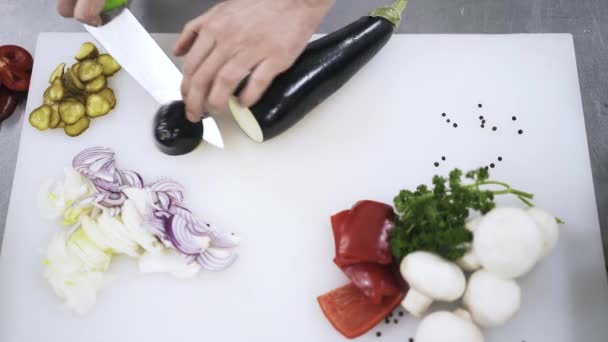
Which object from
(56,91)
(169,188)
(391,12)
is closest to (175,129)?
(169,188)

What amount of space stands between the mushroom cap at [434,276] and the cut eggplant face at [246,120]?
0.46 meters

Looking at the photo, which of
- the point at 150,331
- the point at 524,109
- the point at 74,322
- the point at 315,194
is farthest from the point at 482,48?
the point at 74,322

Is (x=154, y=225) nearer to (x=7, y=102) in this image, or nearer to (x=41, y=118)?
(x=41, y=118)

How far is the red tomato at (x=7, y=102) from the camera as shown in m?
1.59

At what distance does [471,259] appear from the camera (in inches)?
46.0

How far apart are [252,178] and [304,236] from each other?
0.63 feet

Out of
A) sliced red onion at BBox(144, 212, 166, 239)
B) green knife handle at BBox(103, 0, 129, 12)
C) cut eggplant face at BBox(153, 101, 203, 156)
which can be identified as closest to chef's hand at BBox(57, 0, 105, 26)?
green knife handle at BBox(103, 0, 129, 12)

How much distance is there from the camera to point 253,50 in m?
1.26

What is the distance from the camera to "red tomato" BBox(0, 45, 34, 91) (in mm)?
1562

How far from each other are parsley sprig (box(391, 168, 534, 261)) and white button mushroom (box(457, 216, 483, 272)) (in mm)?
15

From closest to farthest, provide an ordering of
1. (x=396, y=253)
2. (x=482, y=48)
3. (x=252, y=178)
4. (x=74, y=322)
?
(x=396, y=253) → (x=74, y=322) → (x=252, y=178) → (x=482, y=48)

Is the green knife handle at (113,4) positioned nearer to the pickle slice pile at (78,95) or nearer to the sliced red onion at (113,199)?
the pickle slice pile at (78,95)

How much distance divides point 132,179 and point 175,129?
0.15m

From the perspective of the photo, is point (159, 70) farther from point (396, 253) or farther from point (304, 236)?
point (396, 253)
